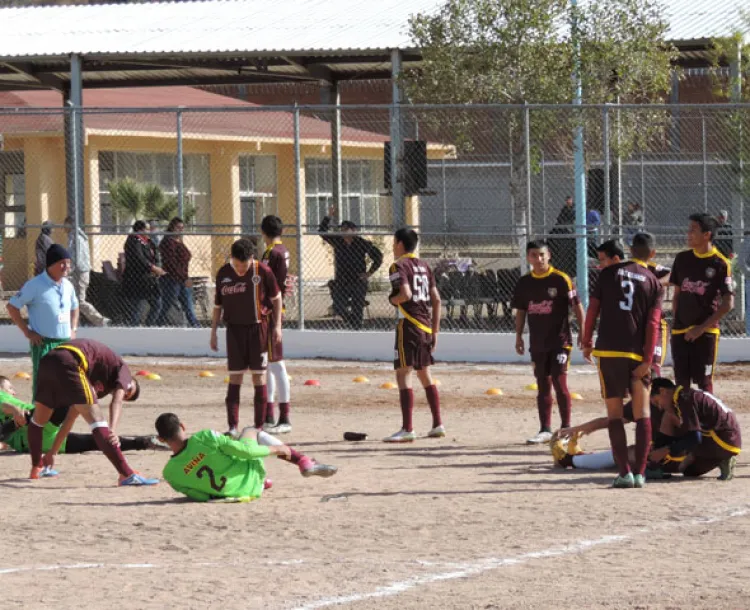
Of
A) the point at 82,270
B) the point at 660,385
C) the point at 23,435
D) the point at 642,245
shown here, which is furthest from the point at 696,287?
the point at 82,270

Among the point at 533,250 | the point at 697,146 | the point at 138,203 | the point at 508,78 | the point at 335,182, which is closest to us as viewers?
the point at 533,250

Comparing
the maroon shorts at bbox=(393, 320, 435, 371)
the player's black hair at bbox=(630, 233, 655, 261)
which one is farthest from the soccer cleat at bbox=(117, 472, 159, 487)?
the player's black hair at bbox=(630, 233, 655, 261)

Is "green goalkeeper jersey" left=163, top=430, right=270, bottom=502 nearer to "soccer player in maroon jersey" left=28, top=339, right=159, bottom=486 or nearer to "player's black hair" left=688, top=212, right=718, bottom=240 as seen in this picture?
"soccer player in maroon jersey" left=28, top=339, right=159, bottom=486

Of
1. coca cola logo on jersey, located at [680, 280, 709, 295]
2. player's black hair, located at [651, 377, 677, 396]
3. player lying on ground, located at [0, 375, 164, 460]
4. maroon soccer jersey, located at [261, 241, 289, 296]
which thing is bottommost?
player lying on ground, located at [0, 375, 164, 460]

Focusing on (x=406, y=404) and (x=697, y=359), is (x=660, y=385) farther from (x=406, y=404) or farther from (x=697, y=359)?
(x=406, y=404)

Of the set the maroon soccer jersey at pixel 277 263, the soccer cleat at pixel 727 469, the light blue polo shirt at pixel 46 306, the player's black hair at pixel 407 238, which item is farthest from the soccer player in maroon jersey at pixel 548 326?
the light blue polo shirt at pixel 46 306

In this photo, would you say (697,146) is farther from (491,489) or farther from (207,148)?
(491,489)

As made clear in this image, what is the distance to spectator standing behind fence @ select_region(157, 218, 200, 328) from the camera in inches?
824

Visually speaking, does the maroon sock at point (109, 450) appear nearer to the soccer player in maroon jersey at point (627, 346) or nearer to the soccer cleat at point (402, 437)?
the soccer cleat at point (402, 437)

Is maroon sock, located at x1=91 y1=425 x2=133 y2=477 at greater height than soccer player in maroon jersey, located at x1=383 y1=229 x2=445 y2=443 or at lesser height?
lesser

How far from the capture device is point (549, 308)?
40.3 ft

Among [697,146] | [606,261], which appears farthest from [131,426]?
[697,146]

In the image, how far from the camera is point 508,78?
21781mm

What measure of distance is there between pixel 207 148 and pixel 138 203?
553cm
